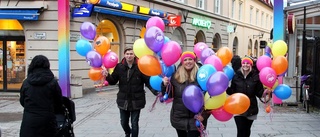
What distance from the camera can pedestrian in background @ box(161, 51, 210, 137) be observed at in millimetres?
4902

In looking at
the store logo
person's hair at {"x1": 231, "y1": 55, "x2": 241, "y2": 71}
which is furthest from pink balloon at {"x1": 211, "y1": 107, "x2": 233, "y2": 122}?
the store logo

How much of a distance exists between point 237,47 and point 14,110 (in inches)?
1045

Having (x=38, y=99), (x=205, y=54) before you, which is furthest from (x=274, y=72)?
(x=38, y=99)

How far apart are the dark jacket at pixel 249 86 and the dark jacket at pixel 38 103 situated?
2.63 meters

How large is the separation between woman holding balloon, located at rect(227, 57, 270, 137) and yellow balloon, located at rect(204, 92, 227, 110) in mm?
1154

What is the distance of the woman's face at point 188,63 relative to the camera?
16.1 ft

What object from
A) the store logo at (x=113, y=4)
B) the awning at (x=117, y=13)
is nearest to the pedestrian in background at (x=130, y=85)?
the awning at (x=117, y=13)

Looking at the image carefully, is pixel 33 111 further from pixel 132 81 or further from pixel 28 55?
pixel 28 55

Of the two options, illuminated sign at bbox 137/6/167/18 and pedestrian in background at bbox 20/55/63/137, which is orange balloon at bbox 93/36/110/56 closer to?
pedestrian in background at bbox 20/55/63/137

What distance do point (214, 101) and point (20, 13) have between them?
36.9ft

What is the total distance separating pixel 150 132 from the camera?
26.6ft

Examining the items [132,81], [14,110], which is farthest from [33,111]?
[14,110]

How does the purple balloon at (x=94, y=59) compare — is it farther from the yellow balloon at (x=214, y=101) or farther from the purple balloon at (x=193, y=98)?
the yellow balloon at (x=214, y=101)

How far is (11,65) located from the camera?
1499cm
